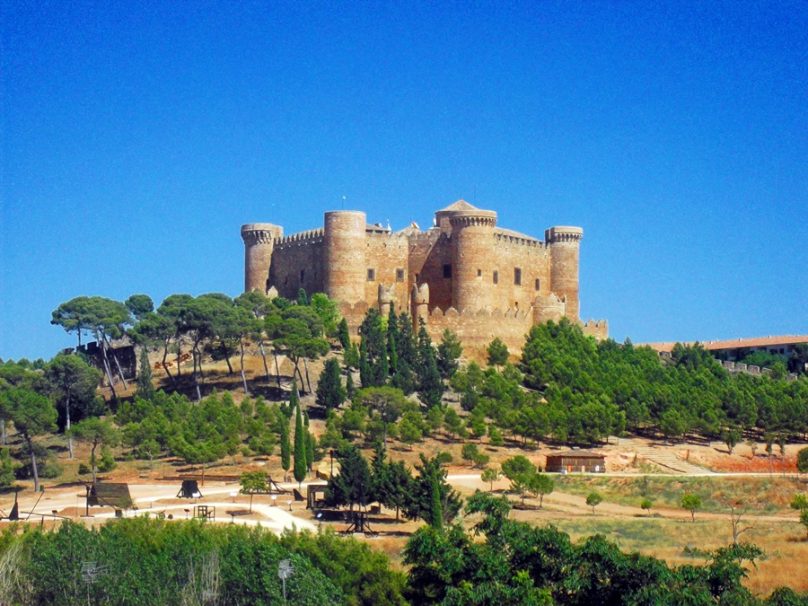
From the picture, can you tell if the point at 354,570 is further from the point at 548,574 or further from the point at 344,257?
the point at 344,257

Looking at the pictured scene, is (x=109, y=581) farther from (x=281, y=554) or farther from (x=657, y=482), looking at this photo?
(x=657, y=482)

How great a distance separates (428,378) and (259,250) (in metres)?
17.0

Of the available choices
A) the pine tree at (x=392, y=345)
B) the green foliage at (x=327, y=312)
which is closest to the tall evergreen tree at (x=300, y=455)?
the pine tree at (x=392, y=345)

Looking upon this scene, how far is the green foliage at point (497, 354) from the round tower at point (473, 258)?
322 centimetres

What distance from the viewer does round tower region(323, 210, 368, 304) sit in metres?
60.7

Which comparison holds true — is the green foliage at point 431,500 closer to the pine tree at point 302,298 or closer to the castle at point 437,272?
the castle at point 437,272

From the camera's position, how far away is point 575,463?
45.3 m

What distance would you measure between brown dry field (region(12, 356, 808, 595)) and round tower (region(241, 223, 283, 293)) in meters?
7.85

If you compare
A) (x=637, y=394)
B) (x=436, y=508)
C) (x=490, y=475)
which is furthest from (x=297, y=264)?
→ (x=436, y=508)

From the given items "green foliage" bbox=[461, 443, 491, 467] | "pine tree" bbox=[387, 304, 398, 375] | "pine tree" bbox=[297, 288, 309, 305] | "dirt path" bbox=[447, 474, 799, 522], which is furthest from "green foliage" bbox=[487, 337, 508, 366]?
"dirt path" bbox=[447, 474, 799, 522]

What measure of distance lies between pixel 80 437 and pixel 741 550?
85.8 feet

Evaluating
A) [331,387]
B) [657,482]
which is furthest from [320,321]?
[657,482]

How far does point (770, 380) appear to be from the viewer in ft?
204

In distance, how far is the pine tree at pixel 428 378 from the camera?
5094 centimetres
